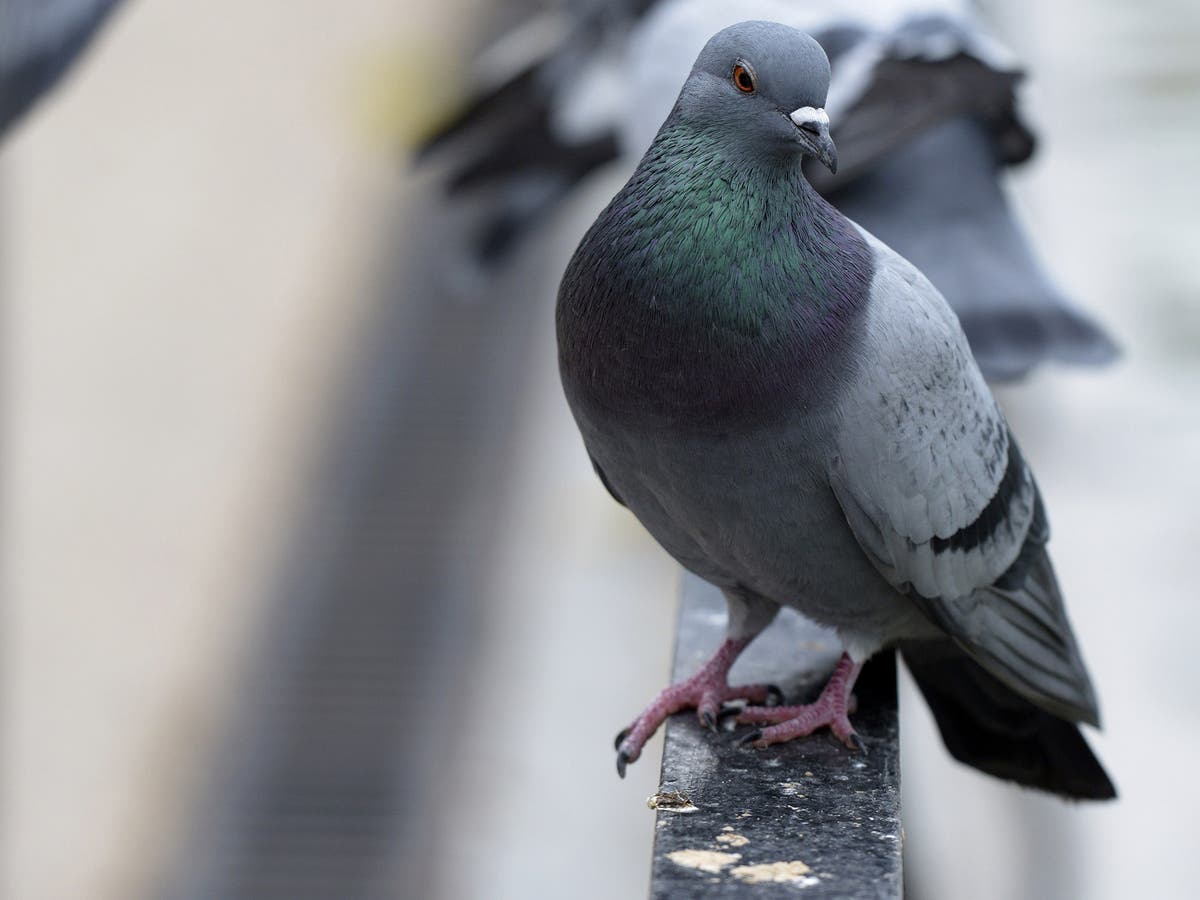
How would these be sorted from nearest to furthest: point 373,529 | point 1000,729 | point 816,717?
point 816,717, point 1000,729, point 373,529

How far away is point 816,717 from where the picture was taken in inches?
91.0

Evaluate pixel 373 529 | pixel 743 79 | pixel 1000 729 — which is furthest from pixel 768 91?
pixel 373 529

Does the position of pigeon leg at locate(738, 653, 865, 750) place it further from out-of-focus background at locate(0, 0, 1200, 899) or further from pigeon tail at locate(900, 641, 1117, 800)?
out-of-focus background at locate(0, 0, 1200, 899)

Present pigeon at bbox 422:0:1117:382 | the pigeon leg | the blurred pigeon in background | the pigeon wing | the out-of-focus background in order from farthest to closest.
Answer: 1. the out-of-focus background
2. pigeon at bbox 422:0:1117:382
3. the pigeon leg
4. the blurred pigeon in background
5. the pigeon wing

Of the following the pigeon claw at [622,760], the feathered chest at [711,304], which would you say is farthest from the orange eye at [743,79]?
the pigeon claw at [622,760]

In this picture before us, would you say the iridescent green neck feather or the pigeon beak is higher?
the pigeon beak

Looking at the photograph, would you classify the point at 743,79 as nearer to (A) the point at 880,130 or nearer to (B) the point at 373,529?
(A) the point at 880,130

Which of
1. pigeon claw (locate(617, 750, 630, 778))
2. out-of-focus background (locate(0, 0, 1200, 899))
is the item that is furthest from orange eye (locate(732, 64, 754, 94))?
out-of-focus background (locate(0, 0, 1200, 899))

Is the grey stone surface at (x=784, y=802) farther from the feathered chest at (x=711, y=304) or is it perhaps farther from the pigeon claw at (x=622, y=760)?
the feathered chest at (x=711, y=304)

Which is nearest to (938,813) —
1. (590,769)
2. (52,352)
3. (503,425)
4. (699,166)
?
(590,769)

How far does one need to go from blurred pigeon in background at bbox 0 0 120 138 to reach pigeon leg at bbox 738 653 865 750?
1.24m

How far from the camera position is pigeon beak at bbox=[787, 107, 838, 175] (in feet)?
6.40

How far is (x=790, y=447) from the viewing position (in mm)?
2061

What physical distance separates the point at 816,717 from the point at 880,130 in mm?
1394
